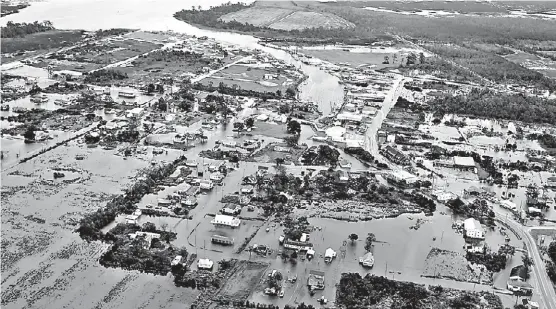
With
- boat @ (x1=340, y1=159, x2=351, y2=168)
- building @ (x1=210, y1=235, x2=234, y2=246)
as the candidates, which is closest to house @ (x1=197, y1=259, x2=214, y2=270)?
building @ (x1=210, y1=235, x2=234, y2=246)

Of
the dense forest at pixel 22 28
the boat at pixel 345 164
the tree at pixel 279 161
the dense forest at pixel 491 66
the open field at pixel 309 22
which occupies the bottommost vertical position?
the boat at pixel 345 164

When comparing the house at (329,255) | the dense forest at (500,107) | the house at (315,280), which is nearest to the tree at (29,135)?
the house at (329,255)

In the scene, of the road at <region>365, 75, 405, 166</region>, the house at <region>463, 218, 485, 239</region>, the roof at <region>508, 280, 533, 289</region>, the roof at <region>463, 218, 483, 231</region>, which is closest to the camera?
the roof at <region>508, 280, 533, 289</region>

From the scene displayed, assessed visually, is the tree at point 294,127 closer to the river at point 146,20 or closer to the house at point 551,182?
the river at point 146,20

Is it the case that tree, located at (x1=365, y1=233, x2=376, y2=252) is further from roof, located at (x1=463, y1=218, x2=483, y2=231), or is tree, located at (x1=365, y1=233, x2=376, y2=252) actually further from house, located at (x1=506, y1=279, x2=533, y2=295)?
house, located at (x1=506, y1=279, x2=533, y2=295)

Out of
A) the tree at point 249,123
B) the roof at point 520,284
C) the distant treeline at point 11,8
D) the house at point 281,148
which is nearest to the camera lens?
the roof at point 520,284

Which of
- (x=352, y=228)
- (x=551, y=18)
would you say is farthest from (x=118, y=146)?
(x=551, y=18)
